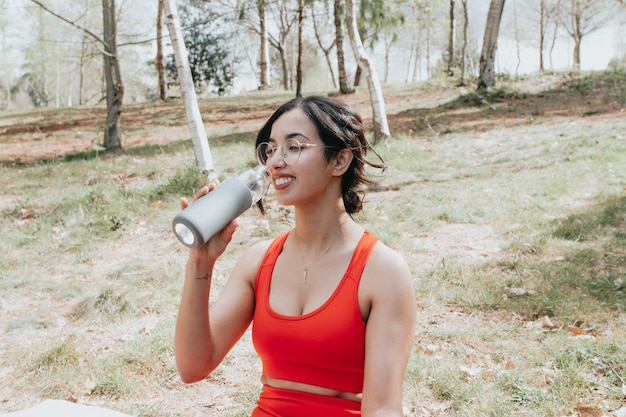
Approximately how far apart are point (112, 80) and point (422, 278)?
776 cm

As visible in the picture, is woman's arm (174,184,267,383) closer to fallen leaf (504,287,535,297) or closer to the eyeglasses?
the eyeglasses

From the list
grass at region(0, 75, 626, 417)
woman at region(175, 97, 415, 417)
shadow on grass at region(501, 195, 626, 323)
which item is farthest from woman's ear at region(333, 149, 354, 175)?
shadow on grass at region(501, 195, 626, 323)

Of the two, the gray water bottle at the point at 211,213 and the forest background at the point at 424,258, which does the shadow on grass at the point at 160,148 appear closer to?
the forest background at the point at 424,258

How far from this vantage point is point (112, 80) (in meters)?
10.2

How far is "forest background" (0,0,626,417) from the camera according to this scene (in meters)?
3.43

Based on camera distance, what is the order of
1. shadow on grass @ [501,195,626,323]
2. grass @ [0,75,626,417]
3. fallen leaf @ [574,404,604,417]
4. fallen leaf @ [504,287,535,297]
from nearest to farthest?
1. fallen leaf @ [574,404,604,417]
2. grass @ [0,75,626,417]
3. shadow on grass @ [501,195,626,323]
4. fallen leaf @ [504,287,535,297]

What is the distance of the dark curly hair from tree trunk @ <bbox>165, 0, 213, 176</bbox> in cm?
609

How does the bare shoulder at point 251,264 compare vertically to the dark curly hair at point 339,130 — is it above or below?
below

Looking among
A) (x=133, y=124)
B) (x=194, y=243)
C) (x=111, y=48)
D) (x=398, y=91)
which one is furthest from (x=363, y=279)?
(x=398, y=91)

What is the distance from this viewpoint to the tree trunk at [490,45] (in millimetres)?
13016

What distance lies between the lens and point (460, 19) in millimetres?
34312

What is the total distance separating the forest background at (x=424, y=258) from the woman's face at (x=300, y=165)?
1897 mm

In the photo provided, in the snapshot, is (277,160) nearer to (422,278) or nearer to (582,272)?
(422,278)

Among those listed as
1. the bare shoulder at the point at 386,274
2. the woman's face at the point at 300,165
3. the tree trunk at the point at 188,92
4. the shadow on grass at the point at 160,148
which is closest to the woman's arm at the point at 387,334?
the bare shoulder at the point at 386,274
